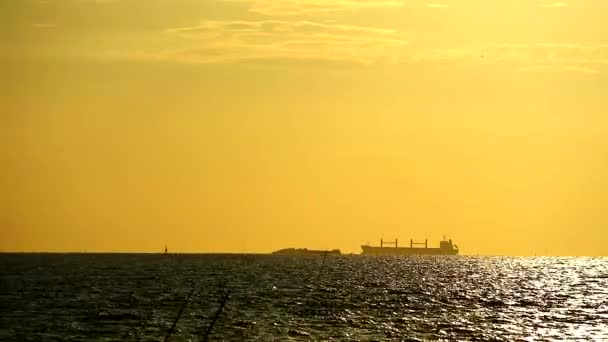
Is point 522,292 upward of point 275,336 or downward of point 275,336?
upward

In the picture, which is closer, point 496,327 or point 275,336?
point 275,336

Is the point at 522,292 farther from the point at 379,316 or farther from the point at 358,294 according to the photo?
the point at 379,316

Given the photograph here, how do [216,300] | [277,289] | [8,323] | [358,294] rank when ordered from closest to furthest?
[8,323] → [216,300] → [358,294] → [277,289]

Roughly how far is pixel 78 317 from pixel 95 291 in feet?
140

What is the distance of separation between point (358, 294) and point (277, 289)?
45.5 ft

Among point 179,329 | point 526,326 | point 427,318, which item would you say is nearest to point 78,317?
point 179,329

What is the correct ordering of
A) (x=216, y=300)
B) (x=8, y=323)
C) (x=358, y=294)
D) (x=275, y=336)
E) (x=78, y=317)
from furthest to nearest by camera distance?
(x=358, y=294) → (x=216, y=300) → (x=78, y=317) → (x=8, y=323) → (x=275, y=336)

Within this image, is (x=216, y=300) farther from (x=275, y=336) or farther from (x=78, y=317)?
(x=275, y=336)

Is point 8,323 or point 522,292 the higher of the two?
point 522,292

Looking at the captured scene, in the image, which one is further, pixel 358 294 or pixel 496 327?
pixel 358 294

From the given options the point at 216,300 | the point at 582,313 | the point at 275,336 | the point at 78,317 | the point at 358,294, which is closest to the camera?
the point at 275,336

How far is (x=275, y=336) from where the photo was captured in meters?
79.7

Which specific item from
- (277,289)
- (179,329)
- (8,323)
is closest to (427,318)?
(179,329)

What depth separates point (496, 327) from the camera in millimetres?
90562
